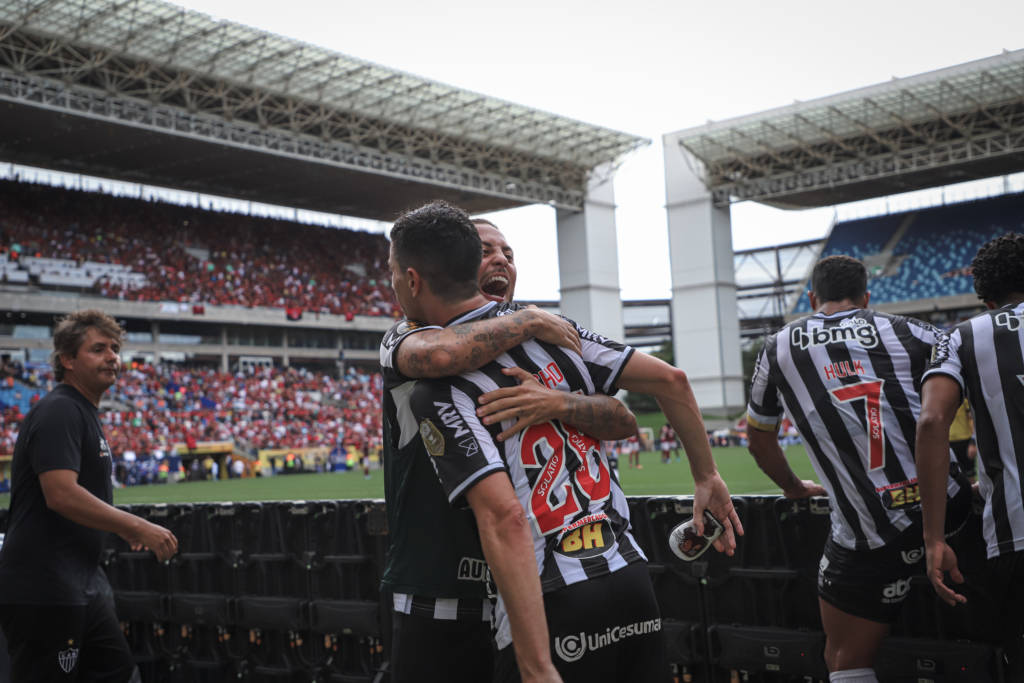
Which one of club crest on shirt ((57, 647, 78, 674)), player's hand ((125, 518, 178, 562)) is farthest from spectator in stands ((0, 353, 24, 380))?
player's hand ((125, 518, 178, 562))

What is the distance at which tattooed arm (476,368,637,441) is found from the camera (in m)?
2.33

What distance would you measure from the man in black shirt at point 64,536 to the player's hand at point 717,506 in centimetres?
259

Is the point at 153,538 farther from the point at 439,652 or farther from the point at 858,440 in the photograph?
the point at 858,440

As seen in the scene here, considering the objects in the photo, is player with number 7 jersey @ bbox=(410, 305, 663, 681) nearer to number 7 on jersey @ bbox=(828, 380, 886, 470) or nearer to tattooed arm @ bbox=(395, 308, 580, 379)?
tattooed arm @ bbox=(395, 308, 580, 379)


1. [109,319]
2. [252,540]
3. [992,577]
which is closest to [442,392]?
[992,577]

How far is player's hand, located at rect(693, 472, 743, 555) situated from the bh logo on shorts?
307cm

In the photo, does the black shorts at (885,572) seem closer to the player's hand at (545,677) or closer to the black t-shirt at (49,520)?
the player's hand at (545,677)

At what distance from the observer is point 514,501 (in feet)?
7.09

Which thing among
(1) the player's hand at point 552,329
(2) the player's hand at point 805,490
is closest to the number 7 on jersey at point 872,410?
(2) the player's hand at point 805,490

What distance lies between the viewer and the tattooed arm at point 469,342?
2.34 metres

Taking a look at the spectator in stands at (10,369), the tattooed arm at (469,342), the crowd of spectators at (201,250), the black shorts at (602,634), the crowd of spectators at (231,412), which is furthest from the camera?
the crowd of spectators at (201,250)

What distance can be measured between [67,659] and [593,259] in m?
45.0

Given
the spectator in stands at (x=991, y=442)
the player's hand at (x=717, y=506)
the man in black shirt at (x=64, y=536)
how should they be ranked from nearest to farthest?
the player's hand at (x=717, y=506) → the spectator in stands at (x=991, y=442) → the man in black shirt at (x=64, y=536)

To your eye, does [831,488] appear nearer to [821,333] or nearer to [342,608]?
[821,333]
